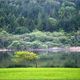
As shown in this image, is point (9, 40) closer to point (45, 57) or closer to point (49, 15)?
point (45, 57)

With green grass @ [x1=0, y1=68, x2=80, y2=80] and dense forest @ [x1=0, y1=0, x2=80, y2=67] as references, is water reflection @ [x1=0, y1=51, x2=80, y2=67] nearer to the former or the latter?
green grass @ [x1=0, y1=68, x2=80, y2=80]

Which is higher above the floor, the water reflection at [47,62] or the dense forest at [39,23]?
the water reflection at [47,62]

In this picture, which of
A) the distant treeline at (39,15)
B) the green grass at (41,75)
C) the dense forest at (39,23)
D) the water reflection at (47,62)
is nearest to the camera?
the green grass at (41,75)

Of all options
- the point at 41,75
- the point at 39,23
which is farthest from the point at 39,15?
the point at 41,75

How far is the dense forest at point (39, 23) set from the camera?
383 inches

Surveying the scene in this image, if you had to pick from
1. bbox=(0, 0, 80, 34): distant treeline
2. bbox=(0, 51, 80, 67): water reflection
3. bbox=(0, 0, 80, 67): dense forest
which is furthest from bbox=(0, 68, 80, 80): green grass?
bbox=(0, 0, 80, 34): distant treeline

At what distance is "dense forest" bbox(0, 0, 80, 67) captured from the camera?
974 centimetres

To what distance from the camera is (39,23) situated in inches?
484

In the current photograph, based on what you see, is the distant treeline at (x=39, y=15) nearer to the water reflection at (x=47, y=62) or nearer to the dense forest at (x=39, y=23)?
the dense forest at (x=39, y=23)

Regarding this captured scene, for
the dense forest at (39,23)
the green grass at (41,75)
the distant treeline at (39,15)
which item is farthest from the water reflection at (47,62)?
the distant treeline at (39,15)

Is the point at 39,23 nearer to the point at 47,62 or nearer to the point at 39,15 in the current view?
the point at 39,15

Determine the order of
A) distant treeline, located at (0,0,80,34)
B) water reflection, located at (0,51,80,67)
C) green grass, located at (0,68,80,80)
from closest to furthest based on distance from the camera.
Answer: green grass, located at (0,68,80,80) < water reflection, located at (0,51,80,67) < distant treeline, located at (0,0,80,34)

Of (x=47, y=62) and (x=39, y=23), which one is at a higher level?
(x=47, y=62)

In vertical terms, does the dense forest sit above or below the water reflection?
below
